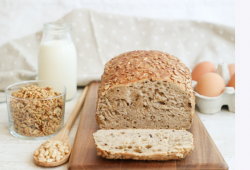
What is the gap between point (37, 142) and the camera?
2.01 metres

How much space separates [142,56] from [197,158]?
899mm

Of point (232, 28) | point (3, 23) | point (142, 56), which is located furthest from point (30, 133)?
point (232, 28)

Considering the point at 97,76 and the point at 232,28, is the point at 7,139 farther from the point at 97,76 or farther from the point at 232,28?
the point at 232,28

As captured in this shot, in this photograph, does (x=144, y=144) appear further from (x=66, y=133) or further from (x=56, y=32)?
(x=56, y=32)

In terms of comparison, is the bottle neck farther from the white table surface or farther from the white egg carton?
the white egg carton

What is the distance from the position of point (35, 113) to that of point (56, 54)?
80cm

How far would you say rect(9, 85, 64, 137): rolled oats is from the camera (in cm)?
197

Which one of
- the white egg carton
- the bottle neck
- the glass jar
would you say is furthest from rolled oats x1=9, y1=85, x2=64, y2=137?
the white egg carton

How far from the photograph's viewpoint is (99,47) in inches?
136

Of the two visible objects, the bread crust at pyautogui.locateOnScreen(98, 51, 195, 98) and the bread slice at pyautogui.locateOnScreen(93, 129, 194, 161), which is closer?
the bread slice at pyautogui.locateOnScreen(93, 129, 194, 161)

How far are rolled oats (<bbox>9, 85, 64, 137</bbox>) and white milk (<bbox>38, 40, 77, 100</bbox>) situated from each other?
568mm

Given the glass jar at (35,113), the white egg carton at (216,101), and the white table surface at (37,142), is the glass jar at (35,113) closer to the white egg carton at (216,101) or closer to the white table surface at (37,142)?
the white table surface at (37,142)

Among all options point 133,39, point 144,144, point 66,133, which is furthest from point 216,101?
point 133,39

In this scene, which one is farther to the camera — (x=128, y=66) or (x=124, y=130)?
(x=128, y=66)
